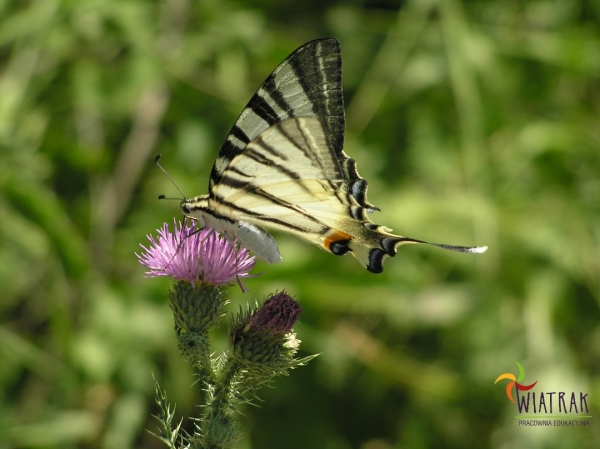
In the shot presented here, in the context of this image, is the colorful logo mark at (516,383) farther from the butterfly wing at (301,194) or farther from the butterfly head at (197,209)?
the butterfly head at (197,209)

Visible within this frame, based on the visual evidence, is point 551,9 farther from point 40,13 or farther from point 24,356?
point 24,356

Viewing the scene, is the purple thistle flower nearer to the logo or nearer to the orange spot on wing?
the orange spot on wing

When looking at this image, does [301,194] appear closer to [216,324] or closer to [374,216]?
[216,324]

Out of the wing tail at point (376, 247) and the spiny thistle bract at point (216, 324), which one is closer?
the spiny thistle bract at point (216, 324)

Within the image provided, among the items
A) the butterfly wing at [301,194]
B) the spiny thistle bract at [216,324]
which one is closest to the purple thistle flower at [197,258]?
the spiny thistle bract at [216,324]

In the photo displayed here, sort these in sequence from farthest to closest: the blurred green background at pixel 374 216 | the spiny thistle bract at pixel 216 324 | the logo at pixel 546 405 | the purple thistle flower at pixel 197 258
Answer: the blurred green background at pixel 374 216
the logo at pixel 546 405
the purple thistle flower at pixel 197 258
the spiny thistle bract at pixel 216 324

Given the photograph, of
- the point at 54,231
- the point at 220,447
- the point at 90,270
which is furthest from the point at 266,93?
the point at 90,270
